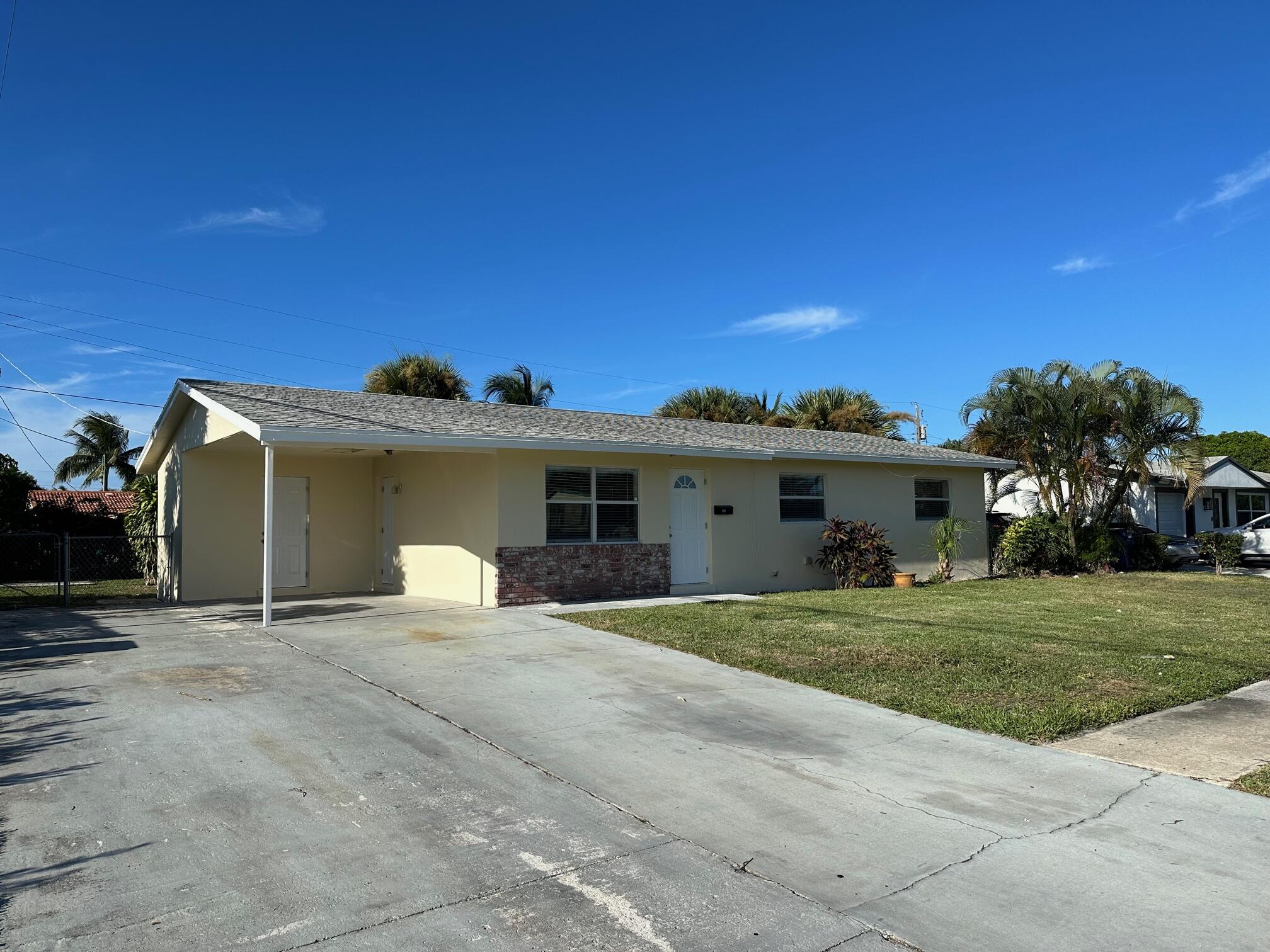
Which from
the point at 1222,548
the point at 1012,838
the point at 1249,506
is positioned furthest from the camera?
the point at 1249,506

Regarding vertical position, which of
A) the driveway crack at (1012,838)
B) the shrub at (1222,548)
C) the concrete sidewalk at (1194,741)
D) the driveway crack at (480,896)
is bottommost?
the driveway crack at (1012,838)

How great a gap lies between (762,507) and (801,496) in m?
1.21

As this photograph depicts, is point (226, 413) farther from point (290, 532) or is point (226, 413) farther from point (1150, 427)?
Answer: point (1150, 427)

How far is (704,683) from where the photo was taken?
8117 millimetres

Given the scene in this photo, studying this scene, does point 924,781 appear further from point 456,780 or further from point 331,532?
point 331,532

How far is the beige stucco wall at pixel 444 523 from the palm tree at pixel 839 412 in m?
17.4

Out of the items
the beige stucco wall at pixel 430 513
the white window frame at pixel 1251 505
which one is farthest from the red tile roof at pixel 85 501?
the white window frame at pixel 1251 505

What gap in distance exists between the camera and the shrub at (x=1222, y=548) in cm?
2098

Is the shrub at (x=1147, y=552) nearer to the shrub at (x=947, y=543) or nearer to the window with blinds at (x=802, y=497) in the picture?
the shrub at (x=947, y=543)

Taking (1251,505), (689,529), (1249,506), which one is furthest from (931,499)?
(1251,505)

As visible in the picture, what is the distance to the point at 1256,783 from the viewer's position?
521 centimetres

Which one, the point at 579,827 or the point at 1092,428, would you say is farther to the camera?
the point at 1092,428

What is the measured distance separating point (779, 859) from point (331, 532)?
13.8 metres

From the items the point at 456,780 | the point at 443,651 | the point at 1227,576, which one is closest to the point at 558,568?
the point at 443,651
